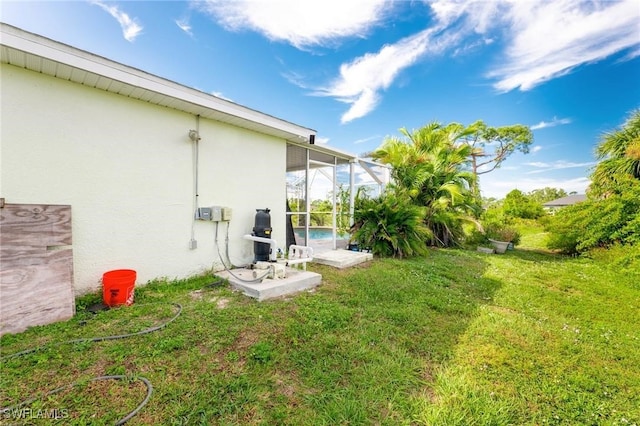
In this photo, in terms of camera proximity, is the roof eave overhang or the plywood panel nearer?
the plywood panel

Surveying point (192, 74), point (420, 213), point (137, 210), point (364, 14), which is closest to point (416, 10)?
point (364, 14)

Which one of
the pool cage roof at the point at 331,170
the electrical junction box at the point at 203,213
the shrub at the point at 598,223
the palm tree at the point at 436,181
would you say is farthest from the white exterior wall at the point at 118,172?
the shrub at the point at 598,223

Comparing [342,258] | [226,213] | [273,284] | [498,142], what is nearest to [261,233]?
[226,213]

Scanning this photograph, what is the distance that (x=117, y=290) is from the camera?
312 cm

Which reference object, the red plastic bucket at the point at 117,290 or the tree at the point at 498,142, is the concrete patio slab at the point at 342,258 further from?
the tree at the point at 498,142

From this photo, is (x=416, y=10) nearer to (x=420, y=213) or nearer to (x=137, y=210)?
(x=420, y=213)

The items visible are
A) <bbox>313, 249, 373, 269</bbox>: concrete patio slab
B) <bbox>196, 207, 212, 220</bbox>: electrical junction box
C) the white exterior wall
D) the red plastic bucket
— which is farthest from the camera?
<bbox>313, 249, 373, 269</bbox>: concrete patio slab

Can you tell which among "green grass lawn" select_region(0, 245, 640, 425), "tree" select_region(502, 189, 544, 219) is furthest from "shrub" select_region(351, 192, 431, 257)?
"tree" select_region(502, 189, 544, 219)

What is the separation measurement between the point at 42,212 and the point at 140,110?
190cm

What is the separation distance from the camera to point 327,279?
4.65 m

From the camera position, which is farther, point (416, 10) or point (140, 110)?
point (416, 10)

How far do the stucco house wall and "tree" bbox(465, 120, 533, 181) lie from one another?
21.5 meters

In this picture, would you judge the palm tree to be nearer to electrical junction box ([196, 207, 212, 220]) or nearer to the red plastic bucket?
electrical junction box ([196, 207, 212, 220])

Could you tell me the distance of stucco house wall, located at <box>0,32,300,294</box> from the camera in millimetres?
2902
